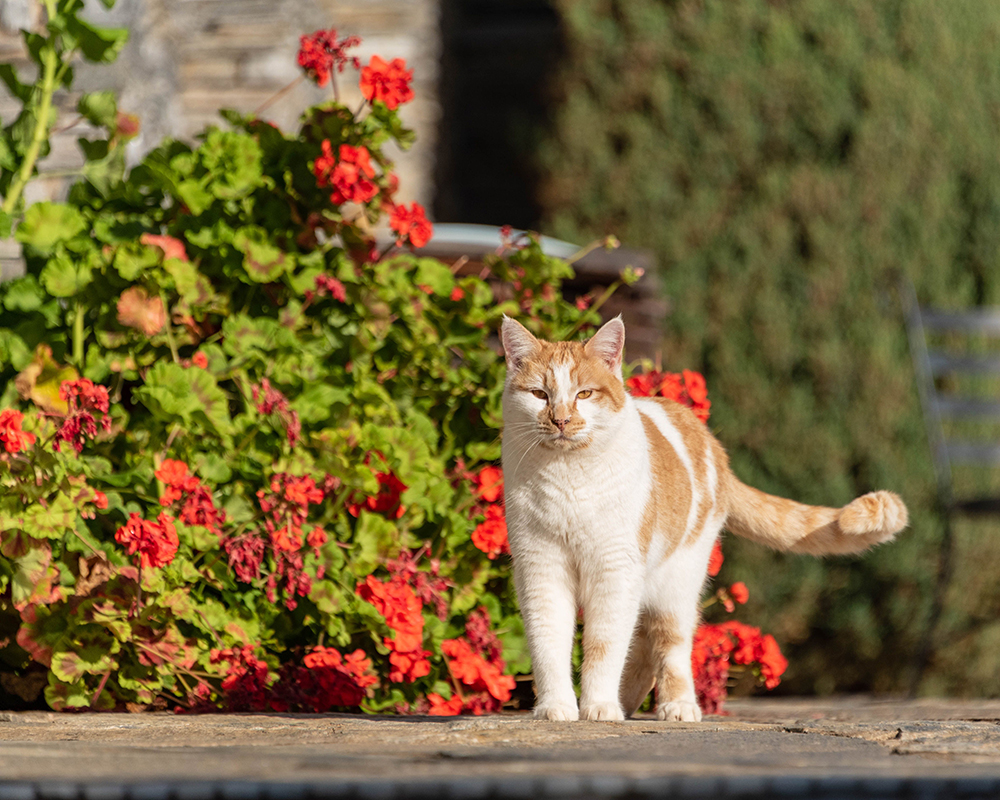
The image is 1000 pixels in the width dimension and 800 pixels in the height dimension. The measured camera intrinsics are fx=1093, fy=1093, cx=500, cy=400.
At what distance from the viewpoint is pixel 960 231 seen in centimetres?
448

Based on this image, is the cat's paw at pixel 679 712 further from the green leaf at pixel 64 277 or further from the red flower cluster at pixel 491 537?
the green leaf at pixel 64 277

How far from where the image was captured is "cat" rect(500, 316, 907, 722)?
1.88 m

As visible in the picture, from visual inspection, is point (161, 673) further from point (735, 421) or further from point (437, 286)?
point (735, 421)

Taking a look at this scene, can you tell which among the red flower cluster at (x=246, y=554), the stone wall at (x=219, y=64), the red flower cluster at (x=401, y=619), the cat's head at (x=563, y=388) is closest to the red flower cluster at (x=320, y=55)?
→ the stone wall at (x=219, y=64)

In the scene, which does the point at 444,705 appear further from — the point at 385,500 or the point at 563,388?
the point at 563,388

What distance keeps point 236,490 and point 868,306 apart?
9.93 feet

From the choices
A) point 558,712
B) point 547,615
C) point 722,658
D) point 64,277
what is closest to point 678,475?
point 547,615

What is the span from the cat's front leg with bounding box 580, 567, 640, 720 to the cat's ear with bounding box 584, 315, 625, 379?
40cm

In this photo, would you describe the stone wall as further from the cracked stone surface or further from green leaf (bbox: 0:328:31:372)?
the cracked stone surface

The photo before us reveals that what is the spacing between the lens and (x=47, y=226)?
2.28m

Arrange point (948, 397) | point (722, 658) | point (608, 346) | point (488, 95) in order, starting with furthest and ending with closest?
point (488, 95) < point (948, 397) < point (722, 658) < point (608, 346)

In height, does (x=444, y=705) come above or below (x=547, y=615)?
below

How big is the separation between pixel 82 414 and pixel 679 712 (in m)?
1.23

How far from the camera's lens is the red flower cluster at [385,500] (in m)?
2.24
